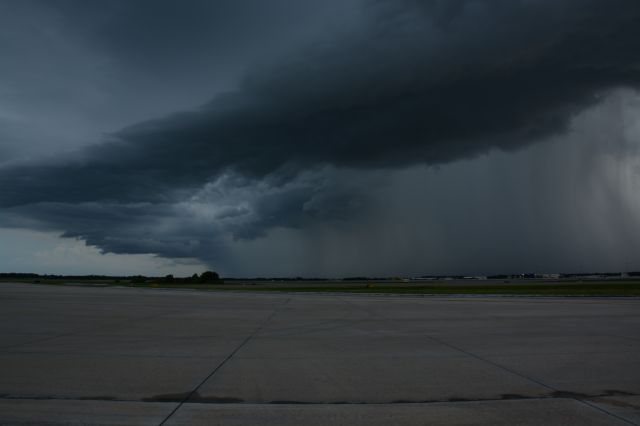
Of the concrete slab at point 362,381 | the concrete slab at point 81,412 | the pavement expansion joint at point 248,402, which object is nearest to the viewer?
the concrete slab at point 81,412

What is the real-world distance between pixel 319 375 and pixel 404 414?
8.39 feet

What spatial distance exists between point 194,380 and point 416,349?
5674mm

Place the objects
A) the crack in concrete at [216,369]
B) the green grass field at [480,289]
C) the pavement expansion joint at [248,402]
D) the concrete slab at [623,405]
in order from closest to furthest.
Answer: the concrete slab at [623,405] → the crack in concrete at [216,369] → the pavement expansion joint at [248,402] → the green grass field at [480,289]

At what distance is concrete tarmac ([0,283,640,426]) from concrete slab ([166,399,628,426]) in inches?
1.1

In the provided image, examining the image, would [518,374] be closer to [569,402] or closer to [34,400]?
[569,402]

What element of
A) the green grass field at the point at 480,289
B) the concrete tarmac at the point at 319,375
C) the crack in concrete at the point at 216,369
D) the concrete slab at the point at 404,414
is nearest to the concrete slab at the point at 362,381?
the concrete tarmac at the point at 319,375

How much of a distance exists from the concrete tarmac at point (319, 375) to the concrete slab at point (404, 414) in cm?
3

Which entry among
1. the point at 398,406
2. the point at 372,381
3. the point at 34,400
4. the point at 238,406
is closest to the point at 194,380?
the point at 238,406

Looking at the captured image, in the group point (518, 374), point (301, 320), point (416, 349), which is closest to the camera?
point (518, 374)

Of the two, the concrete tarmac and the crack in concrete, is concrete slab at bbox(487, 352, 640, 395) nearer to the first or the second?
the concrete tarmac

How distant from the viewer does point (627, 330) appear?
14.9 meters

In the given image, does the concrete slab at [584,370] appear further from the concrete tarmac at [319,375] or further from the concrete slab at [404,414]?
the concrete slab at [404,414]

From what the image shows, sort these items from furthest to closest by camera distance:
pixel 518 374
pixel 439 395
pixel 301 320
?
pixel 301 320, pixel 518 374, pixel 439 395

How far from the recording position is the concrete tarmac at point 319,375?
640 centimetres
